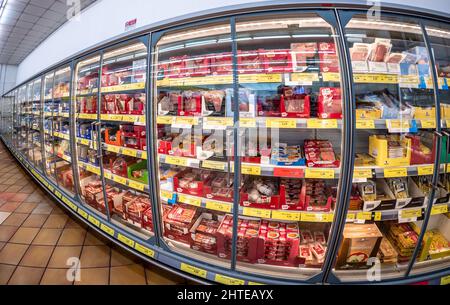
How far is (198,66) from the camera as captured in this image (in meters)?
1.53

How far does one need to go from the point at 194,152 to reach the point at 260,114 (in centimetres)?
60

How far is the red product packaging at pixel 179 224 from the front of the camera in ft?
5.11

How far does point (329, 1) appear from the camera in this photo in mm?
1089

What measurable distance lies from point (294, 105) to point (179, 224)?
131 cm

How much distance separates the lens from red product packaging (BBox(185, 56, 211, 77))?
4.87 ft

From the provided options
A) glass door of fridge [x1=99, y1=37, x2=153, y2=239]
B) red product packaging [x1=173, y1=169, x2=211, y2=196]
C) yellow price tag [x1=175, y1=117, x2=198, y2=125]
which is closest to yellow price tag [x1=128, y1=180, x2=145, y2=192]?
Answer: glass door of fridge [x1=99, y1=37, x2=153, y2=239]

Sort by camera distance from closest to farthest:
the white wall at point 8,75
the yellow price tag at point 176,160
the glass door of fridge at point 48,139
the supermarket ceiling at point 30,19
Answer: the yellow price tag at point 176,160, the glass door of fridge at point 48,139, the supermarket ceiling at point 30,19, the white wall at point 8,75

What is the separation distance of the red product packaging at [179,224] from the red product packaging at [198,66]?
1189 mm

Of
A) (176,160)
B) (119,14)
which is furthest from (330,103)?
(119,14)

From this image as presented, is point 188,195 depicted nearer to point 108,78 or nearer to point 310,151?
point 310,151

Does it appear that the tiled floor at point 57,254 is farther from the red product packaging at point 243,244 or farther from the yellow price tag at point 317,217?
the yellow price tag at point 317,217

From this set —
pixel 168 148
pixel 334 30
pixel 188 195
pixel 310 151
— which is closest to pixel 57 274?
pixel 188 195

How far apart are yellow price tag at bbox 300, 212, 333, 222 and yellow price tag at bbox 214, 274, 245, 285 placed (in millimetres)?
624

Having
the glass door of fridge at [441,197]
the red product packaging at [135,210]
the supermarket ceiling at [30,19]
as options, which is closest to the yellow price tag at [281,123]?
the glass door of fridge at [441,197]
